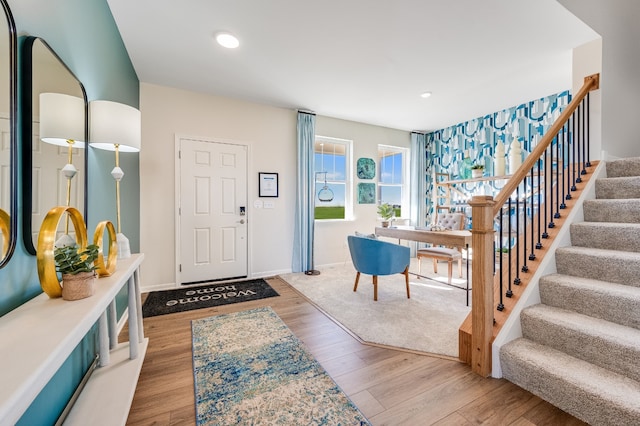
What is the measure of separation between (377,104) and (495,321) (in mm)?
3325

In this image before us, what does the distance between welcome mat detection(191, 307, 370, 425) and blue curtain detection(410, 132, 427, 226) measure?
403 cm

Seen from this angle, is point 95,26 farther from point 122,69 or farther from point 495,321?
point 495,321

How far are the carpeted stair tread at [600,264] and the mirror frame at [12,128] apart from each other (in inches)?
120

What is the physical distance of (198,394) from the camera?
62.7 inches

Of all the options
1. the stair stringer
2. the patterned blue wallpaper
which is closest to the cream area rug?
the stair stringer

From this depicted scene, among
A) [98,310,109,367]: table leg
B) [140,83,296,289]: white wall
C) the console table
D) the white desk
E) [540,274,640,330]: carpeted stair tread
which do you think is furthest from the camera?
[140,83,296,289]: white wall

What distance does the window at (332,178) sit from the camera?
188 inches

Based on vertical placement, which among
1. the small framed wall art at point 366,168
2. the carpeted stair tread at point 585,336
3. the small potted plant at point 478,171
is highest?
the small framed wall art at point 366,168

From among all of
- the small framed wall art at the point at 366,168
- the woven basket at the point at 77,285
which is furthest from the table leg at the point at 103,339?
the small framed wall art at the point at 366,168

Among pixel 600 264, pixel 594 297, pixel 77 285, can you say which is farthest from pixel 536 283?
pixel 77 285

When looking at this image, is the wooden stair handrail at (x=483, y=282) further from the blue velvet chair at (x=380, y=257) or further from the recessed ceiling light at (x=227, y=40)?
the recessed ceiling light at (x=227, y=40)

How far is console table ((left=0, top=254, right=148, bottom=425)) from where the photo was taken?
614 mm

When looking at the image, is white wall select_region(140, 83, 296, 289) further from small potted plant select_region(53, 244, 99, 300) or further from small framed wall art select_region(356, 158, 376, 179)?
small potted plant select_region(53, 244, 99, 300)

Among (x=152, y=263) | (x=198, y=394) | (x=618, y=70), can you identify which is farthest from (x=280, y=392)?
(x=618, y=70)
